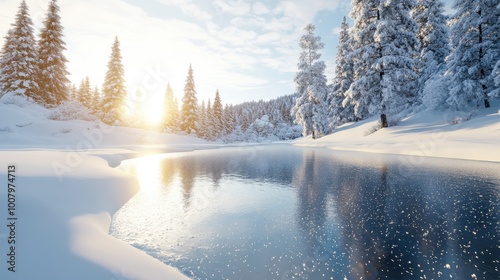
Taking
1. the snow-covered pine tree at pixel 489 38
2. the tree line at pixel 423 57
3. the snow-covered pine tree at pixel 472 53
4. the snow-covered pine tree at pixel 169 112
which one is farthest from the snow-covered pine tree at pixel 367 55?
the snow-covered pine tree at pixel 169 112

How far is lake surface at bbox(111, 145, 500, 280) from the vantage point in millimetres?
3844

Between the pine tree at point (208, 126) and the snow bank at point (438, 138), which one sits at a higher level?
the pine tree at point (208, 126)

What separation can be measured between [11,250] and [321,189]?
311 inches

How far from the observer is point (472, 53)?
19.3m

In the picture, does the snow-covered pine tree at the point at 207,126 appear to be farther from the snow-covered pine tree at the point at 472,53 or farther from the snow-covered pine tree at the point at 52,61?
the snow-covered pine tree at the point at 472,53

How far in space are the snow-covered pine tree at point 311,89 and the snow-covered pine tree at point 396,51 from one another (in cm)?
975

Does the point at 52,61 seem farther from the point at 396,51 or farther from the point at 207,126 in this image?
the point at 396,51

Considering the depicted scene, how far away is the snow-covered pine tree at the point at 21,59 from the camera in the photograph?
998 inches

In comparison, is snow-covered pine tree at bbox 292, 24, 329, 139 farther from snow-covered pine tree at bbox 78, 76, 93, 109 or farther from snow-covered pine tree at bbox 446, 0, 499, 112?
snow-covered pine tree at bbox 78, 76, 93, 109

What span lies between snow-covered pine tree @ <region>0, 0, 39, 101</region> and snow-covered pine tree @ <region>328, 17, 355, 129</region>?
126 feet

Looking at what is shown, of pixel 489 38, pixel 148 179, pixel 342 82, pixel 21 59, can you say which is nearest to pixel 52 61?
pixel 21 59

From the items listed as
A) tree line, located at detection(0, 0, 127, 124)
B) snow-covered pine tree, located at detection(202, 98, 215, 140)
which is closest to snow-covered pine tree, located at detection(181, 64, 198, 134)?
snow-covered pine tree, located at detection(202, 98, 215, 140)

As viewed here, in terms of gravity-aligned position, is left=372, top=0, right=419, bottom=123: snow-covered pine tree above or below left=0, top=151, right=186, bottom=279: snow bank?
above

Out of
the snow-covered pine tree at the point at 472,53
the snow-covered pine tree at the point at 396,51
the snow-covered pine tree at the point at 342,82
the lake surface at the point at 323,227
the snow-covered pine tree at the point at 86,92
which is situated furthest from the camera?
the snow-covered pine tree at the point at 86,92
